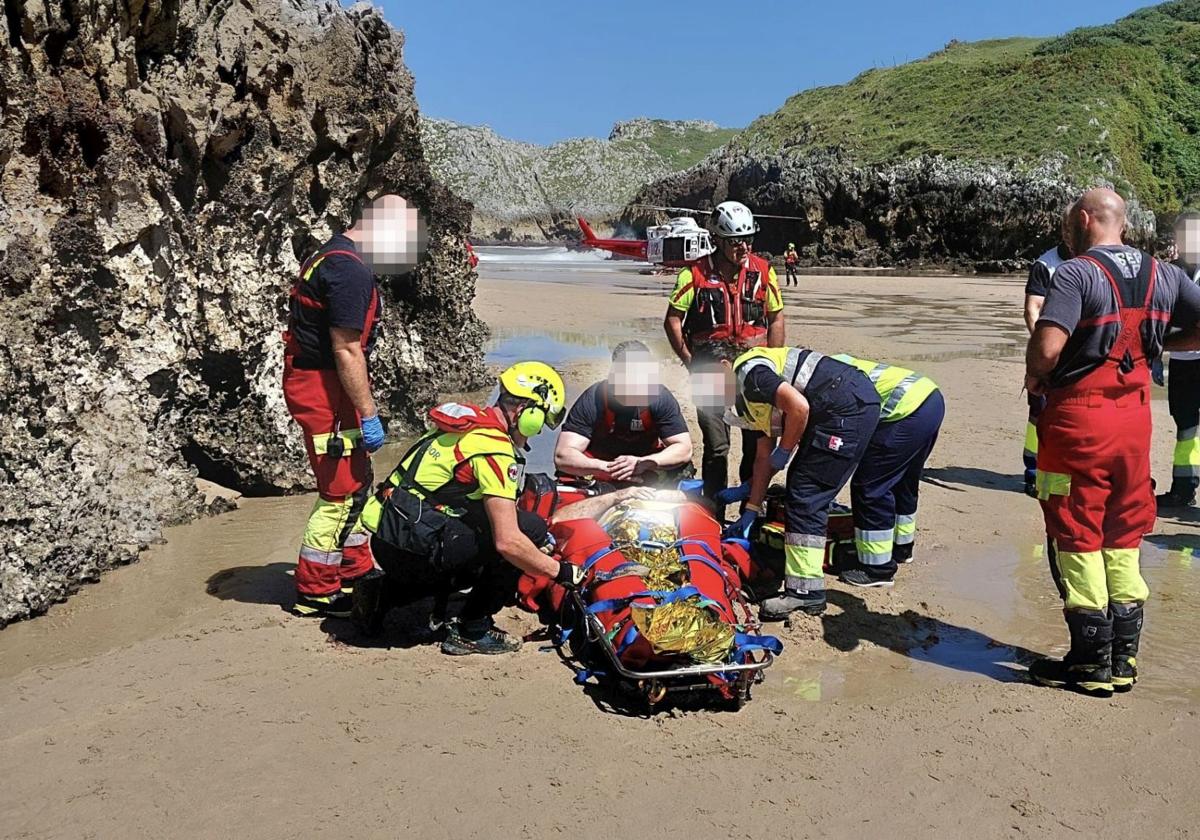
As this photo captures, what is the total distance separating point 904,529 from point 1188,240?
10.0 feet

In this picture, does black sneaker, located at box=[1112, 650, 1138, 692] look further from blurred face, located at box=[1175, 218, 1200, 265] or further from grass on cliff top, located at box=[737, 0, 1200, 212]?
grass on cliff top, located at box=[737, 0, 1200, 212]

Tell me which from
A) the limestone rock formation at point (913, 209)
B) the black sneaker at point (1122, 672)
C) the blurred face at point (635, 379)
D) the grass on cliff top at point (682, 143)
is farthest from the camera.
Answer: the grass on cliff top at point (682, 143)

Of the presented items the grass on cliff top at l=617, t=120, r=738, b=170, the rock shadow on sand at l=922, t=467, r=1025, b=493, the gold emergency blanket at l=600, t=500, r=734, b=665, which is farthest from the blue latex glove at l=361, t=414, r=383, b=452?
the grass on cliff top at l=617, t=120, r=738, b=170

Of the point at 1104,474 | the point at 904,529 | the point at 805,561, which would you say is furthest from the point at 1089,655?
the point at 904,529

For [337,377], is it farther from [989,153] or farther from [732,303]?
[989,153]

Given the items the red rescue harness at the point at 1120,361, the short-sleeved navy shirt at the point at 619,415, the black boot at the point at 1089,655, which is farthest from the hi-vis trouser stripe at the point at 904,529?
the red rescue harness at the point at 1120,361

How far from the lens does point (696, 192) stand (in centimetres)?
6631

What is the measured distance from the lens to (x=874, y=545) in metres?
5.32

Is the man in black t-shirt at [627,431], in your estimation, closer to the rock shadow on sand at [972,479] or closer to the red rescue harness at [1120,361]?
the red rescue harness at [1120,361]

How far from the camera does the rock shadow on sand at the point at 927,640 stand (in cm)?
447

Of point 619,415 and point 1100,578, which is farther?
point 619,415

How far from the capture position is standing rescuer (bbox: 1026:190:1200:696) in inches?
151

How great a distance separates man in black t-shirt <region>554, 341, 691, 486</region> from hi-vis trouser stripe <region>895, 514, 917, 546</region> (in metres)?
1.32

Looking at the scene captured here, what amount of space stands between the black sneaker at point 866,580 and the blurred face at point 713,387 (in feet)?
4.06
